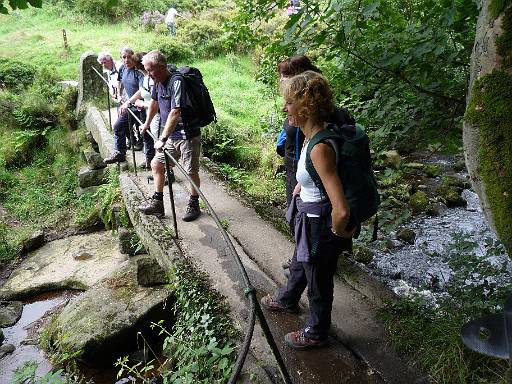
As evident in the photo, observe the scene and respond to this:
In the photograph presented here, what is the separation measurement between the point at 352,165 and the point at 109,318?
3742mm

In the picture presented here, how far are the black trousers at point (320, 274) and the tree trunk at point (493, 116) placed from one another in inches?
40.9

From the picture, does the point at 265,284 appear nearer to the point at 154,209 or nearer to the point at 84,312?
the point at 154,209

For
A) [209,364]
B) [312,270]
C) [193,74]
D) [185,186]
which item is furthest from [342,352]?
[185,186]

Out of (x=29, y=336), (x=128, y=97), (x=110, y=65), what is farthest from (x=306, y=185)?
(x=110, y=65)

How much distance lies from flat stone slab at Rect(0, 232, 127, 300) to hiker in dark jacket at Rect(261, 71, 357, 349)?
15.2 ft

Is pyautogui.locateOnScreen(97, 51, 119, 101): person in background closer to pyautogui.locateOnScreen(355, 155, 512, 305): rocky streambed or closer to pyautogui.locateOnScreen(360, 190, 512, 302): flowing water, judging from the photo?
pyautogui.locateOnScreen(355, 155, 512, 305): rocky streambed

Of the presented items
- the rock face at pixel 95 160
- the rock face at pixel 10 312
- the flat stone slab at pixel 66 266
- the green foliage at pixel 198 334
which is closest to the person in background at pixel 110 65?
the rock face at pixel 95 160

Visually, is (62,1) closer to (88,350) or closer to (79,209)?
(79,209)

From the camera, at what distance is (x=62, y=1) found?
26.2 meters

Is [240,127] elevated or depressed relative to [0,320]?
elevated

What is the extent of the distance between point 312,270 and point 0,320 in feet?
19.7

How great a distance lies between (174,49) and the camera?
64.4ft

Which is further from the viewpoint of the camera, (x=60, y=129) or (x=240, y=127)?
(x=60, y=129)

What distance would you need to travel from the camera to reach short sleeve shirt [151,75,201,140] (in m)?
5.02
